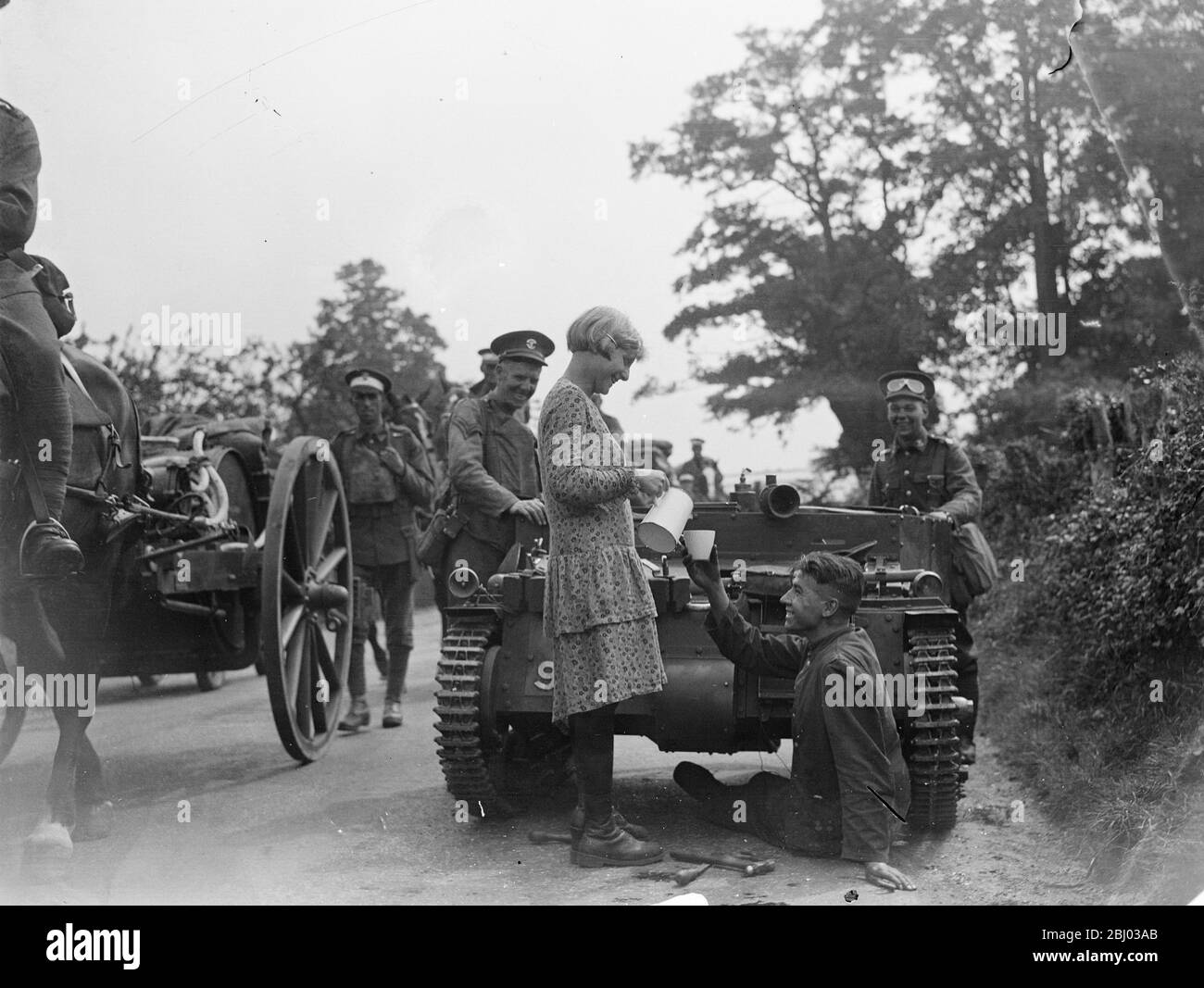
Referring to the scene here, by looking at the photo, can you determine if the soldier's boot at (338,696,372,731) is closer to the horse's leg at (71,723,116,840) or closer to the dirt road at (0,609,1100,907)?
the dirt road at (0,609,1100,907)

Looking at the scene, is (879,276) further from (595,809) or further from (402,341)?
(595,809)

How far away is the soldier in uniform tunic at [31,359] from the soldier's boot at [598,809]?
1.84m

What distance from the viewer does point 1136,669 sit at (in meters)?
5.76

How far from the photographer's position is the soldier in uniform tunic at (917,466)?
724 cm

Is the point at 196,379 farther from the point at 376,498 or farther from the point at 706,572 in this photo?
the point at 706,572

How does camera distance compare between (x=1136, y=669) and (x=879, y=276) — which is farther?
(x=879, y=276)

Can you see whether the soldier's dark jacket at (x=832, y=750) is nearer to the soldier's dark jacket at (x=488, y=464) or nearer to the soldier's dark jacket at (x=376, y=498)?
the soldier's dark jacket at (x=488, y=464)

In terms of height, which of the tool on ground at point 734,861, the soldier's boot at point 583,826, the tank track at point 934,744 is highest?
the tank track at point 934,744

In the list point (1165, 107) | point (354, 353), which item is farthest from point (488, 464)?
point (354, 353)

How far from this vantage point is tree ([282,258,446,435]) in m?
9.22

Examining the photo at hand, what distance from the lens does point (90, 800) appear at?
5254mm

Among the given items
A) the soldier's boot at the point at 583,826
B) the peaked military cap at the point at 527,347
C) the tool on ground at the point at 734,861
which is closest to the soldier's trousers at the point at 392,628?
the peaked military cap at the point at 527,347

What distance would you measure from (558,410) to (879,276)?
4.38m
